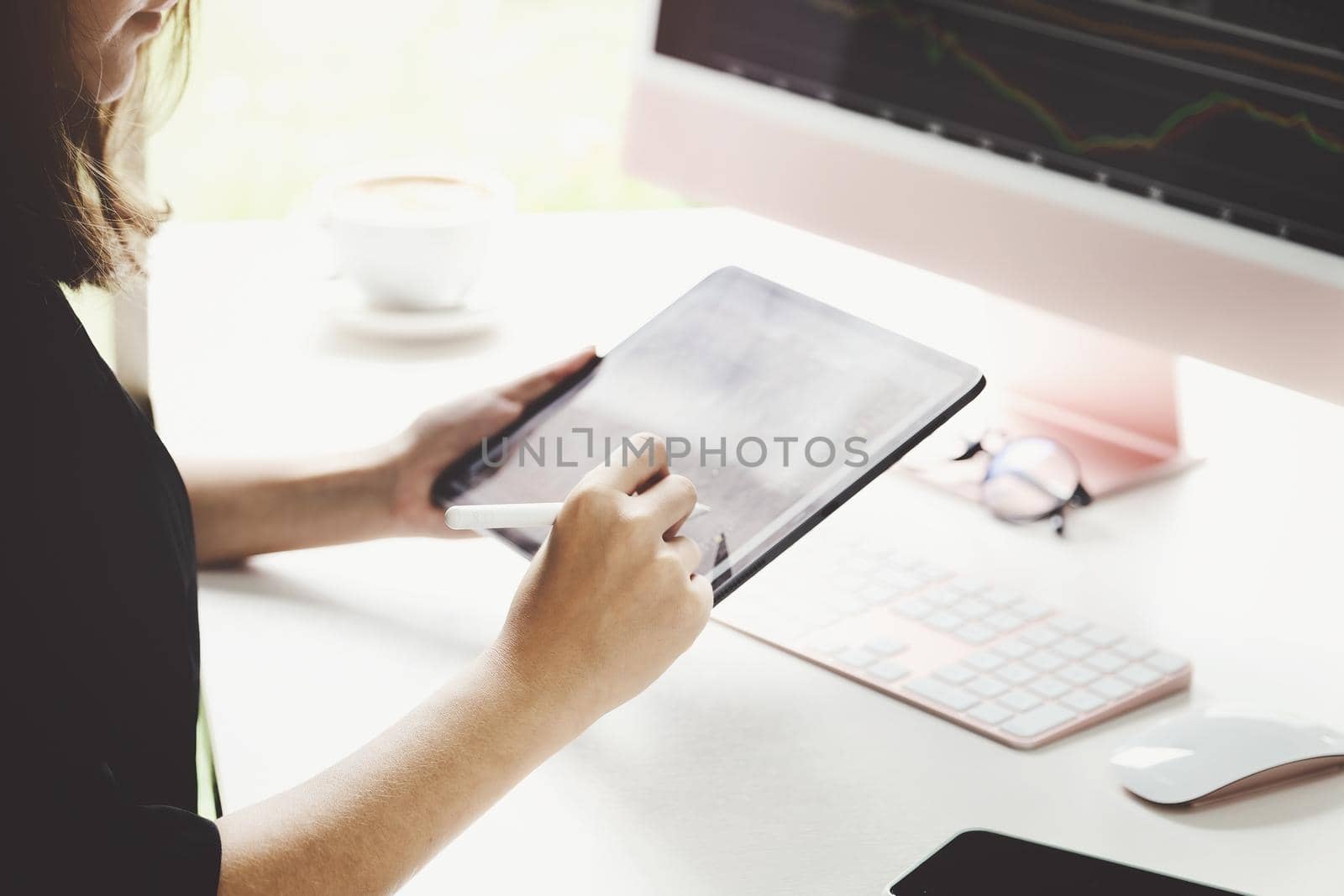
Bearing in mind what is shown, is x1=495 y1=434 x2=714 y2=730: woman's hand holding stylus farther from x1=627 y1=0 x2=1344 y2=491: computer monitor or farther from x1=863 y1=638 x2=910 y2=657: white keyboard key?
x1=627 y1=0 x2=1344 y2=491: computer monitor

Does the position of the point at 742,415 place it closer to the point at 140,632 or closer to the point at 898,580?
the point at 898,580

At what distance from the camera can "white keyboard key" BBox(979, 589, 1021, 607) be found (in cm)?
70

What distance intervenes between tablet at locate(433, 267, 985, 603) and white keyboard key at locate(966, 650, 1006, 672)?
0.33ft

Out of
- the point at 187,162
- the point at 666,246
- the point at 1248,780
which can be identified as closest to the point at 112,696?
the point at 1248,780

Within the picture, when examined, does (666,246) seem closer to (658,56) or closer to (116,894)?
(658,56)

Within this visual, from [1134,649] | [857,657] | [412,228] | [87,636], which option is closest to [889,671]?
[857,657]

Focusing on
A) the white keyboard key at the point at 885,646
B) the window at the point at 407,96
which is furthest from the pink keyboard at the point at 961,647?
the window at the point at 407,96

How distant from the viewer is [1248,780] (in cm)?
57

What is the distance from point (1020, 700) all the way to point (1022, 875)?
5.3 inches

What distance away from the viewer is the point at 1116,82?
2.23ft

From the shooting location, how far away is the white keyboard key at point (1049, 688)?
63cm

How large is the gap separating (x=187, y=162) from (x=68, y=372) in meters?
2.51

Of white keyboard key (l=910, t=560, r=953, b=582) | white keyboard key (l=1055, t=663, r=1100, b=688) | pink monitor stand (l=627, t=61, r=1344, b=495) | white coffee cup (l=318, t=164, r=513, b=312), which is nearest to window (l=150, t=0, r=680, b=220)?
white coffee cup (l=318, t=164, r=513, b=312)

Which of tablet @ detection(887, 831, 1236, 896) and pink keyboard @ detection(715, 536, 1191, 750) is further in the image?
pink keyboard @ detection(715, 536, 1191, 750)
